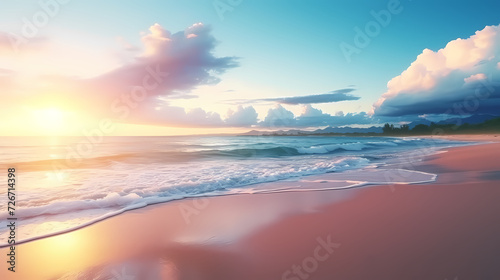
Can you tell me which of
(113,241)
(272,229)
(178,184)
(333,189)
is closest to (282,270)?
(272,229)

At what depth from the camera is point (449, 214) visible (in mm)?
5133

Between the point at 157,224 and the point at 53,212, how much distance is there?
2.94 meters

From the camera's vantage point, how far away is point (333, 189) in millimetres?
8203

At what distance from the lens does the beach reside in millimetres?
3330

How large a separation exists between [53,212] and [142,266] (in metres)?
4.12

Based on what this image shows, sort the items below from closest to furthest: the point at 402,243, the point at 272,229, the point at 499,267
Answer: the point at 499,267 < the point at 402,243 < the point at 272,229

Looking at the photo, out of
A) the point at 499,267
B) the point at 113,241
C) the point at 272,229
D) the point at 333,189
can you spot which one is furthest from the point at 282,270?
the point at 333,189

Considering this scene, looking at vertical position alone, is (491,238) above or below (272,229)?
above

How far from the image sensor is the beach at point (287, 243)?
3330 mm

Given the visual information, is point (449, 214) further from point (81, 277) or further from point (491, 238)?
point (81, 277)

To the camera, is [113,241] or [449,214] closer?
[113,241]

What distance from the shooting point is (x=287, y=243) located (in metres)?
4.17

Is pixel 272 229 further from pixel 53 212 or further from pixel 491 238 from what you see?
pixel 53 212

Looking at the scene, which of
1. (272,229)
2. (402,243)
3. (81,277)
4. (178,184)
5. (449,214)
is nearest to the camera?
(81,277)
